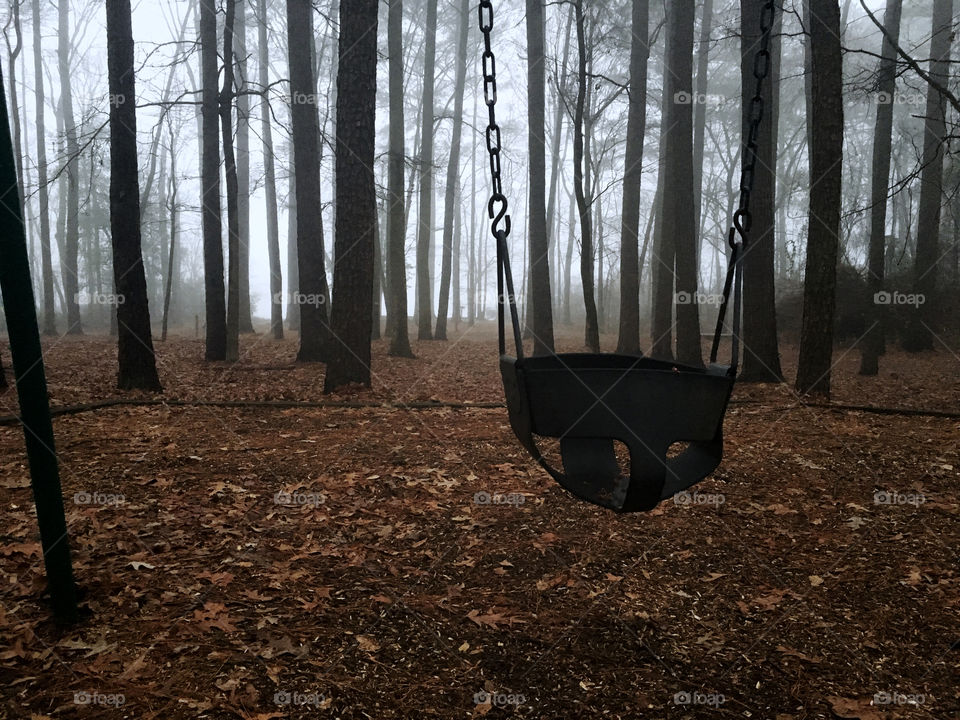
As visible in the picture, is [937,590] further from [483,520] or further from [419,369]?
[419,369]

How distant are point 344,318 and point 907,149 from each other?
80.3 feet

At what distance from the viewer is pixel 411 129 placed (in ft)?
76.4

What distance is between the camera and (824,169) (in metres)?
6.83

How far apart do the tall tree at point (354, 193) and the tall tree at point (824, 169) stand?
193 inches

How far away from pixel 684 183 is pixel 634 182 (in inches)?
107

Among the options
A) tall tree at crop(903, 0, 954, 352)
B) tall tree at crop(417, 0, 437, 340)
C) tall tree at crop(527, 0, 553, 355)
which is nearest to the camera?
tall tree at crop(527, 0, 553, 355)

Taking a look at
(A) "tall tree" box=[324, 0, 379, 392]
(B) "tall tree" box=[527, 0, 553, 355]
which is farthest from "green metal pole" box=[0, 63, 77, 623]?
(B) "tall tree" box=[527, 0, 553, 355]

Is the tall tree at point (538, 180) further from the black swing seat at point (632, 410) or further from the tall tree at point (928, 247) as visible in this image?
the black swing seat at point (632, 410)

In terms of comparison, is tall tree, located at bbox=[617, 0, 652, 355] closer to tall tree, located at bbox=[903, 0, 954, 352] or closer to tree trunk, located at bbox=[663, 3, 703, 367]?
tree trunk, located at bbox=[663, 3, 703, 367]

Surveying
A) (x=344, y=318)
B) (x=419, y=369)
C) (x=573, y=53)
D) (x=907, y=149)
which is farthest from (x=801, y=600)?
(x=907, y=149)

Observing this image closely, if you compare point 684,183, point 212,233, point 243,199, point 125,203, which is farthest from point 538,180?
point 243,199

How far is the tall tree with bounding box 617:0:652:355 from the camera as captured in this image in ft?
37.6

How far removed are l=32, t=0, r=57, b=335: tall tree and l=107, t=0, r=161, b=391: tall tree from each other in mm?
9791

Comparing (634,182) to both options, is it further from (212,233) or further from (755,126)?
(755,126)
